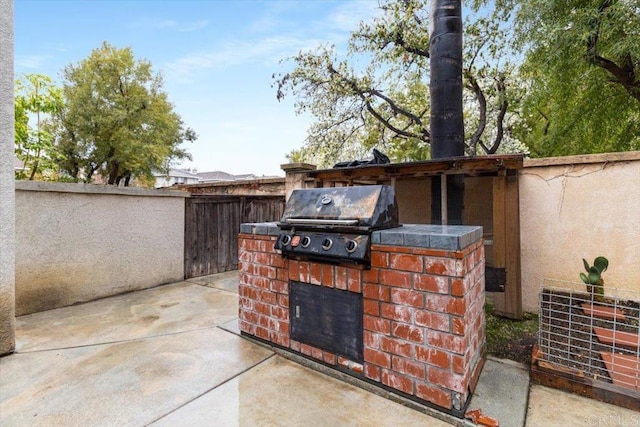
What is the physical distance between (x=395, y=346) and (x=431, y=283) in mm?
568

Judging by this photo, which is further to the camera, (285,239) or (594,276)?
(594,276)

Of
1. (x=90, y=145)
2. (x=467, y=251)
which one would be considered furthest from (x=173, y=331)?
(x=90, y=145)

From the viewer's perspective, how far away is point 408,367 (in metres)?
2.13

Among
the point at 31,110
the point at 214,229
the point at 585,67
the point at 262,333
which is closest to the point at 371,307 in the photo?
the point at 262,333

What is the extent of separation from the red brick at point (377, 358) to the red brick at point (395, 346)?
2.0 inches

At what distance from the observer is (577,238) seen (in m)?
3.71

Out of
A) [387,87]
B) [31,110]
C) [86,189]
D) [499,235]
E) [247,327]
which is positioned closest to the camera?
[247,327]

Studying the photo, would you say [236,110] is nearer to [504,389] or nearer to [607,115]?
[607,115]

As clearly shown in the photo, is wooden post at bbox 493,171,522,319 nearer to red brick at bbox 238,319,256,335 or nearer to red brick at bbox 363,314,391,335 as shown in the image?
red brick at bbox 363,314,391,335

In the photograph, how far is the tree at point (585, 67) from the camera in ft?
16.0

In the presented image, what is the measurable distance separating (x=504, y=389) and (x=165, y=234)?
5592mm

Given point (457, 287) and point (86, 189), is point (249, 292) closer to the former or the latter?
point (457, 287)

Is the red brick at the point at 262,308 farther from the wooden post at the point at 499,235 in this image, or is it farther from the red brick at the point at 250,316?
the wooden post at the point at 499,235

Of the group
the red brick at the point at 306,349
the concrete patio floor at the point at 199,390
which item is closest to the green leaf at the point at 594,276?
the concrete patio floor at the point at 199,390
